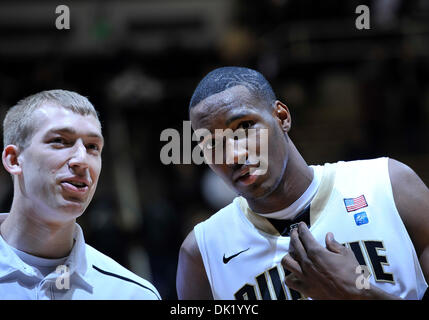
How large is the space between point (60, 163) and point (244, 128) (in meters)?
0.82

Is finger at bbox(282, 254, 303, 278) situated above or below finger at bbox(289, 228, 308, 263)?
below

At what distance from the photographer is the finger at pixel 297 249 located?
2.39 metres

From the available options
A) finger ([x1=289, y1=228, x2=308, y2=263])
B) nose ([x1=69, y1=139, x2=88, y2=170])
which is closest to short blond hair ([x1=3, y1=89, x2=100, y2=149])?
nose ([x1=69, y1=139, x2=88, y2=170])

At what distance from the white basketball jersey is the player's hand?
26cm

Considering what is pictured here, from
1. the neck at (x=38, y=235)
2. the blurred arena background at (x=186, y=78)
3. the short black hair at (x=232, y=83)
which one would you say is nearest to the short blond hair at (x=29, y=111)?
the neck at (x=38, y=235)

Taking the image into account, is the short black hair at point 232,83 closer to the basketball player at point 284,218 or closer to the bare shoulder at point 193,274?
the basketball player at point 284,218

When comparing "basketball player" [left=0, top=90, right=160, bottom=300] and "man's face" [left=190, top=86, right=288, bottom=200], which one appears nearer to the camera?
"basketball player" [left=0, top=90, right=160, bottom=300]

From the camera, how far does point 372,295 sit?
2.34 m

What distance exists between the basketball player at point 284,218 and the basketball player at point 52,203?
0.41 m

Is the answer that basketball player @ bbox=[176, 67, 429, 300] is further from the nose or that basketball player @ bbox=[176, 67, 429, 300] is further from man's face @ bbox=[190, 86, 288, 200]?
the nose

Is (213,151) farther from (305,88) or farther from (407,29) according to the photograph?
(407,29)

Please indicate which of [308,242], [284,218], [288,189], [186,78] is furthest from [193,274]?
[186,78]

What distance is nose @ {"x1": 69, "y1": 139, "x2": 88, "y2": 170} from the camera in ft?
8.11

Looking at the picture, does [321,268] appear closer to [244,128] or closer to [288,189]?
[288,189]
